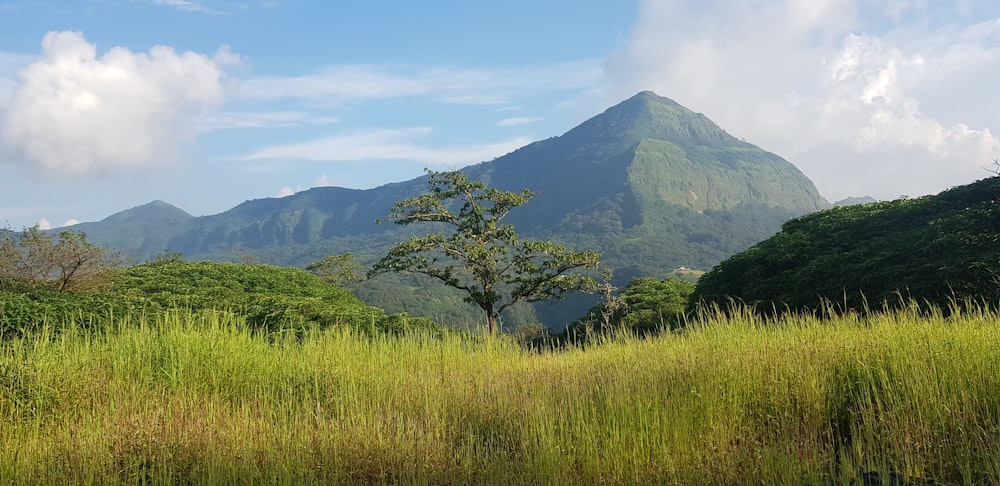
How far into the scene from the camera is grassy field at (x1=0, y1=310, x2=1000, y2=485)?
4.11m

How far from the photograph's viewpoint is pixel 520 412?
209 inches

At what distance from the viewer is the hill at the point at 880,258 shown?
391 inches

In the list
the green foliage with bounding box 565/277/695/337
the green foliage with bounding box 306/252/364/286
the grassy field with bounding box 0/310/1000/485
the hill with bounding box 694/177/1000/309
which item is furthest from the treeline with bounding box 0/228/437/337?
the green foliage with bounding box 306/252/364/286

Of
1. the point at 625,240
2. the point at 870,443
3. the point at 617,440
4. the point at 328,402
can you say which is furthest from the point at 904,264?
the point at 625,240

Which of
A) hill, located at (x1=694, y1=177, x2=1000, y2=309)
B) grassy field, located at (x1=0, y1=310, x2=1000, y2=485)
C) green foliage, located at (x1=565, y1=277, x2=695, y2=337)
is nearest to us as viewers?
grassy field, located at (x1=0, y1=310, x2=1000, y2=485)

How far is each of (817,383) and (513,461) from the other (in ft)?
8.94

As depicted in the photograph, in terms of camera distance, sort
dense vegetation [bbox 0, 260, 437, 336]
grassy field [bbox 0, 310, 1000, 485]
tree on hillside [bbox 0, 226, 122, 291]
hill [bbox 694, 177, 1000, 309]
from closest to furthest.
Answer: grassy field [bbox 0, 310, 1000, 485], dense vegetation [bbox 0, 260, 437, 336], hill [bbox 694, 177, 1000, 309], tree on hillside [bbox 0, 226, 122, 291]

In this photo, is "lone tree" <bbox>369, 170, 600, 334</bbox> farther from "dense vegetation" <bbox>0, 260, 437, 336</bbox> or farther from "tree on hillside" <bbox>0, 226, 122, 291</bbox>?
"tree on hillside" <bbox>0, 226, 122, 291</bbox>

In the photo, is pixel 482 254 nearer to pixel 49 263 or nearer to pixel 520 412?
pixel 49 263

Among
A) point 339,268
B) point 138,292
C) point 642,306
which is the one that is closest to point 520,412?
Answer: point 138,292

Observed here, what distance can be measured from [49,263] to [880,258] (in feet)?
51.5

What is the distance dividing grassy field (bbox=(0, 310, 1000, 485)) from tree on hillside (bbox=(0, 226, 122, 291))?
6069 mm

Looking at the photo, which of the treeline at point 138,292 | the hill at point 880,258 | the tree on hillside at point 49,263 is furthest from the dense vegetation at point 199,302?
the hill at point 880,258

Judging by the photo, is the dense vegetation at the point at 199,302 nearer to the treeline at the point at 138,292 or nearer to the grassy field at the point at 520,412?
the treeline at the point at 138,292
